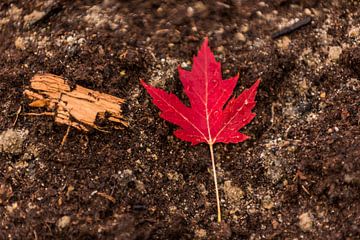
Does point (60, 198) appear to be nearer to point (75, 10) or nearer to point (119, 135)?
point (119, 135)

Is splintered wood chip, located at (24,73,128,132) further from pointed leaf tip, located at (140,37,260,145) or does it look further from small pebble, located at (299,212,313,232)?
small pebble, located at (299,212,313,232)

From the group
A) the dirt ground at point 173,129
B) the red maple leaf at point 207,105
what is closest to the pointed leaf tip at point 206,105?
the red maple leaf at point 207,105

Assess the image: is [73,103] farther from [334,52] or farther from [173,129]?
[334,52]

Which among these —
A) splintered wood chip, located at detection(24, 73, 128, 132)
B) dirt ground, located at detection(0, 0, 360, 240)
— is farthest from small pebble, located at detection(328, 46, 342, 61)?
splintered wood chip, located at detection(24, 73, 128, 132)

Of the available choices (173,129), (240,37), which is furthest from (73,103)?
(240,37)

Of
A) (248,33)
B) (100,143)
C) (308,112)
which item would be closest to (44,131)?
(100,143)

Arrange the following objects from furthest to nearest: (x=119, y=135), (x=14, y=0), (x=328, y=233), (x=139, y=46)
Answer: (x=14, y=0) < (x=139, y=46) < (x=119, y=135) < (x=328, y=233)
